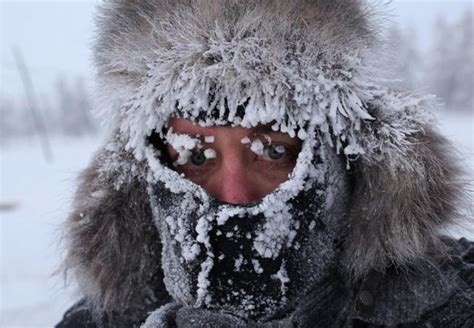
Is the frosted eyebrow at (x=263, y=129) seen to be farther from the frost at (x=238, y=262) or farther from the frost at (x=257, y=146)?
the frost at (x=238, y=262)

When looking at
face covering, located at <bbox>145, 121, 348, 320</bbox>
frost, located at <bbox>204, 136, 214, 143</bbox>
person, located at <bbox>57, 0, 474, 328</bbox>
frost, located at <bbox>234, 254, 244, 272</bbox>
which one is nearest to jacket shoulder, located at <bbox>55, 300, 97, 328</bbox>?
person, located at <bbox>57, 0, 474, 328</bbox>

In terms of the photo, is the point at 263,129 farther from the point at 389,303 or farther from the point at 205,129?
the point at 389,303

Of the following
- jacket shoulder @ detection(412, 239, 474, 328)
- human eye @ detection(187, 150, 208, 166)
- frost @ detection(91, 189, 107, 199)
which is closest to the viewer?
jacket shoulder @ detection(412, 239, 474, 328)

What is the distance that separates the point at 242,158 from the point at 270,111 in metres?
0.17

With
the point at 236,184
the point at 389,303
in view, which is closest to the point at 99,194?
the point at 236,184

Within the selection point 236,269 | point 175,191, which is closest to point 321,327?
point 236,269

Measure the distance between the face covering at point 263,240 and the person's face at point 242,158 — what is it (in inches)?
2.7

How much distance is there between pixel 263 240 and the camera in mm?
1102

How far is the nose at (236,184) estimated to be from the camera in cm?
118

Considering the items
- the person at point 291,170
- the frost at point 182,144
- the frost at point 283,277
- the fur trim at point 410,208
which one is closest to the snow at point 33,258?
the frost at point 182,144

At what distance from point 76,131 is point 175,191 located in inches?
1855

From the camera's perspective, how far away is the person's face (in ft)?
3.83

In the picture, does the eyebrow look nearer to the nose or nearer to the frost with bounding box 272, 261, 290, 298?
the nose

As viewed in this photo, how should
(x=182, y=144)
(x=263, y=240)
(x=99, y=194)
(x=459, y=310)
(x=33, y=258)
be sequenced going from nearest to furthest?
(x=459, y=310), (x=263, y=240), (x=182, y=144), (x=99, y=194), (x=33, y=258)
